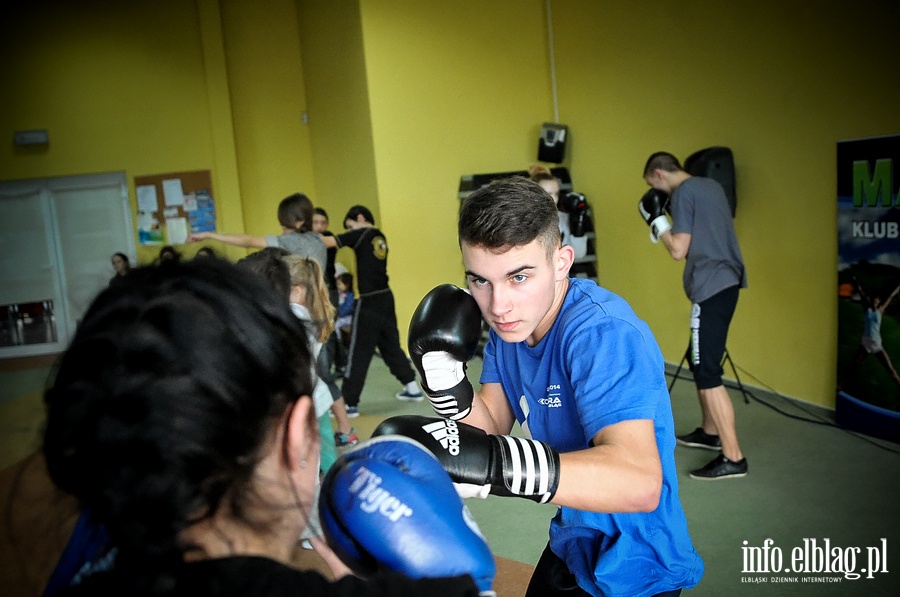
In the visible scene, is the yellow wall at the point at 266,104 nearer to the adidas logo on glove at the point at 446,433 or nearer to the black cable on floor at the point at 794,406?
the black cable on floor at the point at 794,406

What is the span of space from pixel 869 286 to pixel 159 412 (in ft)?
12.6

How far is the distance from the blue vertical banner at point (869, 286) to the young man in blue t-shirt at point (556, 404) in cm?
268

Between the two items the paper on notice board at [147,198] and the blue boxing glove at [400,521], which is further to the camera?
the paper on notice board at [147,198]

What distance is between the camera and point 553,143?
21.1ft

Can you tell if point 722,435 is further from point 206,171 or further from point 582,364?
point 206,171

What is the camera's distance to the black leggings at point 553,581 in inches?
61.8

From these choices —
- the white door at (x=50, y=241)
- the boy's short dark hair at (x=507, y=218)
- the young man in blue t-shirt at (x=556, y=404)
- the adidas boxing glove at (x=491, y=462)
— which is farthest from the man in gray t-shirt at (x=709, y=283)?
the white door at (x=50, y=241)

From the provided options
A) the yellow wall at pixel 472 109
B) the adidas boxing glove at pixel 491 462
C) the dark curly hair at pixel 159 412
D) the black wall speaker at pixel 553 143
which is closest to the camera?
the dark curly hair at pixel 159 412

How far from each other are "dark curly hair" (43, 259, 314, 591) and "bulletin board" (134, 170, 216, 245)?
8282mm

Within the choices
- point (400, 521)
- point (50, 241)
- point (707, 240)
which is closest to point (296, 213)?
point (707, 240)

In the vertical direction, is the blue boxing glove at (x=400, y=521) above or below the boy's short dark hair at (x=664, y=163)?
below

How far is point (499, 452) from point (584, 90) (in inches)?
215

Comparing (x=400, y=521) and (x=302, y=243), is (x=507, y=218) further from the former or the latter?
(x=302, y=243)

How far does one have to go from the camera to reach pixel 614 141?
579cm
